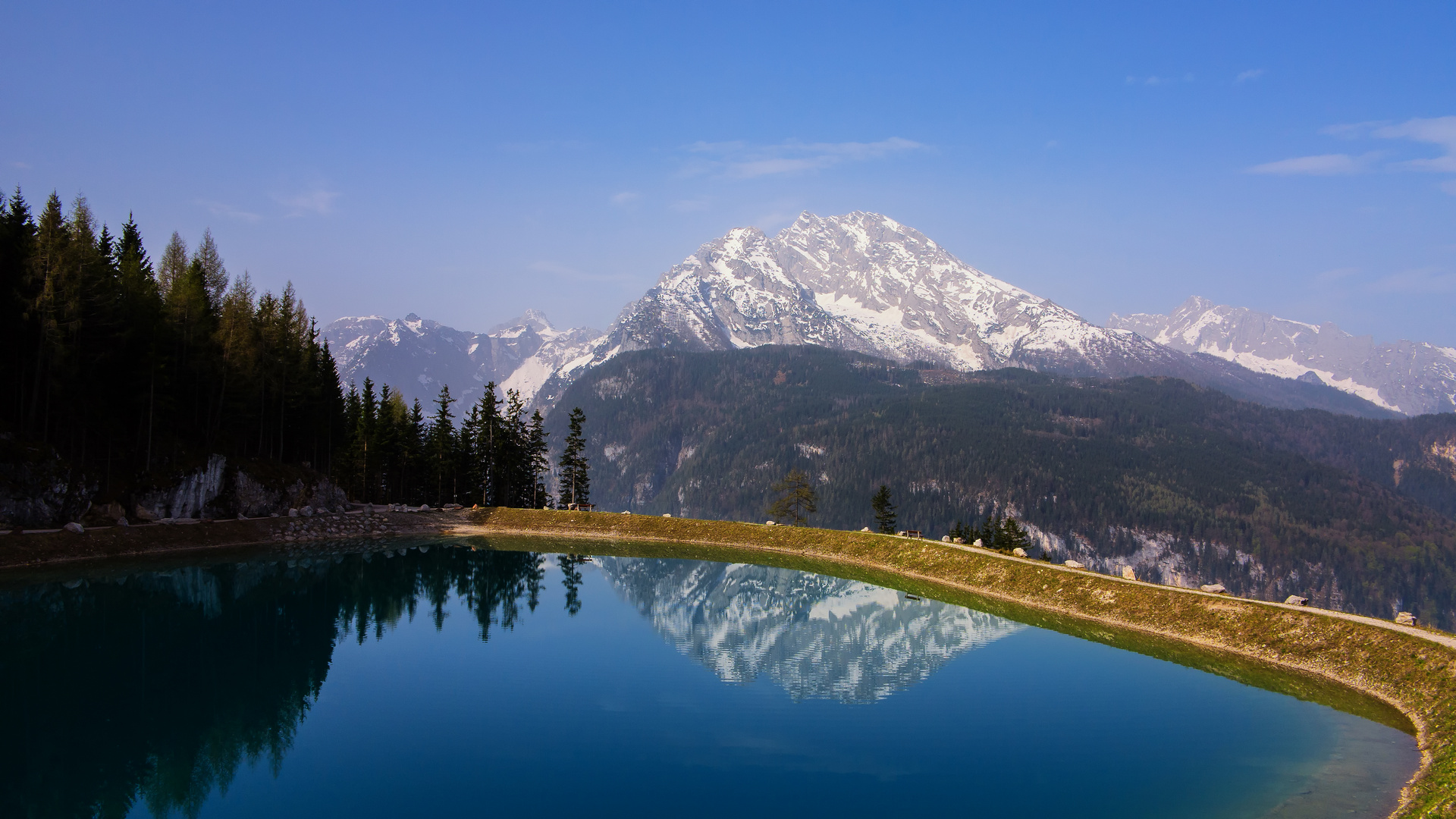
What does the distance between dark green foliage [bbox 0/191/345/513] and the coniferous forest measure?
0.12m

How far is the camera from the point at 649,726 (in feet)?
89.2

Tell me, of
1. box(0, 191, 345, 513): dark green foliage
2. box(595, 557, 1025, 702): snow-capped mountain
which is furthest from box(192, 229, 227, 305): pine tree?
box(595, 557, 1025, 702): snow-capped mountain

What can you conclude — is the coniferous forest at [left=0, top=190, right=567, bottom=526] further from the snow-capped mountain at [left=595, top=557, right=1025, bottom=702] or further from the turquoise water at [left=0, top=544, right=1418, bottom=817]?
the snow-capped mountain at [left=595, top=557, right=1025, bottom=702]

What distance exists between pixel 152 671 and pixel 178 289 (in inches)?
2001

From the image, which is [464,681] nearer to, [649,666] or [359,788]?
[649,666]

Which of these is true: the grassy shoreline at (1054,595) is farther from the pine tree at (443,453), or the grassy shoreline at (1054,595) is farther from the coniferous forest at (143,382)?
the pine tree at (443,453)

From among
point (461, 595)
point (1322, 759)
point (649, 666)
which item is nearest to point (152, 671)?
point (649, 666)

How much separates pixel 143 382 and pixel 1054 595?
2789 inches

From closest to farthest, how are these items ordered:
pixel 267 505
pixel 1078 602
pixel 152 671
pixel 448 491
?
pixel 152 671
pixel 1078 602
pixel 267 505
pixel 448 491

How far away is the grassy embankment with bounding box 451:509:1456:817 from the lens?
3253cm

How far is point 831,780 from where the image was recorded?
23109mm

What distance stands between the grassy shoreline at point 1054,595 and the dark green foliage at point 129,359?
7406mm

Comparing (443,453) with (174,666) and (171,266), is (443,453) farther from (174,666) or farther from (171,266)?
(174,666)

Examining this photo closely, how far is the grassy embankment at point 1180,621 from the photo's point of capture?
32.5 metres
